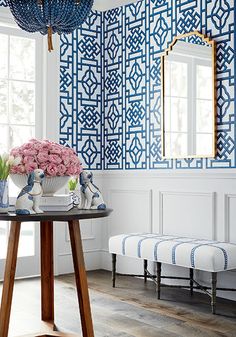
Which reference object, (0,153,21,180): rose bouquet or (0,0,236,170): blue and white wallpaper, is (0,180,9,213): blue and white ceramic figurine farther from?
(0,0,236,170): blue and white wallpaper

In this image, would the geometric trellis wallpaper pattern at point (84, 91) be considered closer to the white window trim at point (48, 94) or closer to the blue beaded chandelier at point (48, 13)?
the white window trim at point (48, 94)

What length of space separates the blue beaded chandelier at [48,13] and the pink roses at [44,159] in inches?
21.7

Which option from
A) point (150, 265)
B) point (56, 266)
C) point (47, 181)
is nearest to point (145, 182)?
point (150, 265)

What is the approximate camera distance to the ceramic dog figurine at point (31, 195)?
2801 mm

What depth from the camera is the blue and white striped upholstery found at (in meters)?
3.73

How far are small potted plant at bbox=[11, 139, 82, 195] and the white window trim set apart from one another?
2.07 meters

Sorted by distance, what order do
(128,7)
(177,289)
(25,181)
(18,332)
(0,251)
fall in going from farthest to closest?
(128,7) < (0,251) < (177,289) < (18,332) < (25,181)

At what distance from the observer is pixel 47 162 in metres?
2.96

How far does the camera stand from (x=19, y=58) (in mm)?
4996

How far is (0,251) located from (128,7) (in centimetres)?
258

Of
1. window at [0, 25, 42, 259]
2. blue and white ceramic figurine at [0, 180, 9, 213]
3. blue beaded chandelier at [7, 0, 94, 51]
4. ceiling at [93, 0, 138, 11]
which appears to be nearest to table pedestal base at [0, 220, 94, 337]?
blue and white ceramic figurine at [0, 180, 9, 213]

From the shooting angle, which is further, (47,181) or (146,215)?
(146,215)

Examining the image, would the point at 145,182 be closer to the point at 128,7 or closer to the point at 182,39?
the point at 182,39

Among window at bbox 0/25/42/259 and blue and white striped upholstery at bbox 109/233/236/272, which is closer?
blue and white striped upholstery at bbox 109/233/236/272
